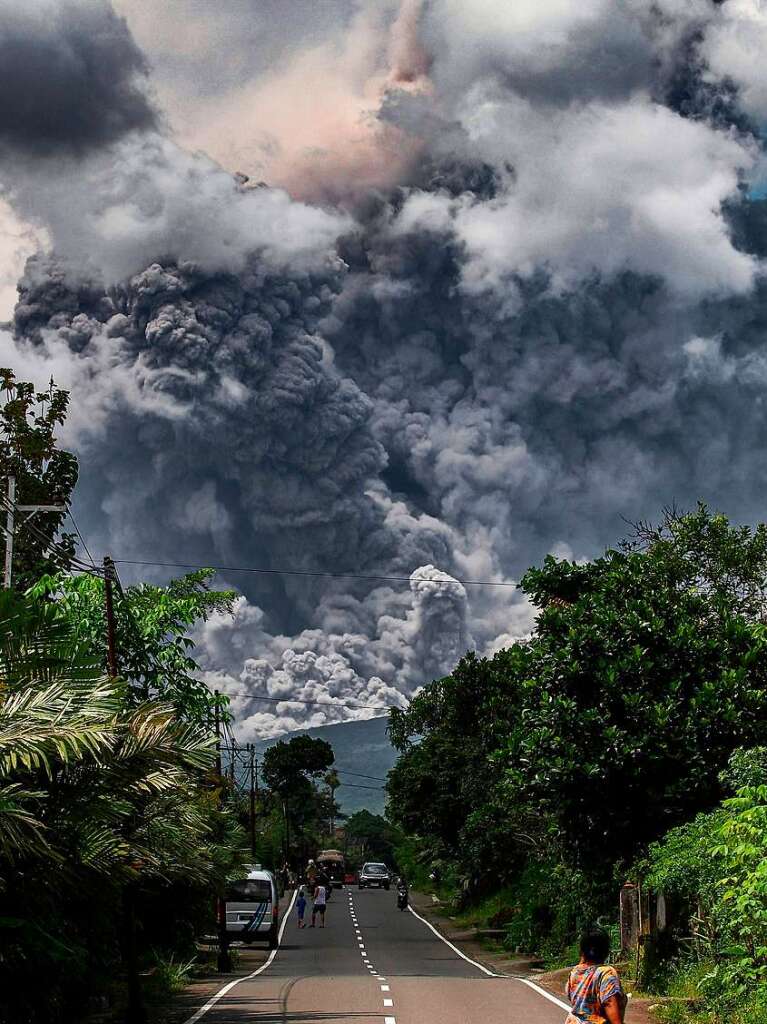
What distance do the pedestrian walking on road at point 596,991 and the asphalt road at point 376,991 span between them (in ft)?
30.7

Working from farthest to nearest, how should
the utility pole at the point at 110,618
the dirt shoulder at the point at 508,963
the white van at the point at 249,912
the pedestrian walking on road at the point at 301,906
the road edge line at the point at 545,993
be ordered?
the pedestrian walking on road at the point at 301,906, the white van at the point at 249,912, the utility pole at the point at 110,618, the road edge line at the point at 545,993, the dirt shoulder at the point at 508,963

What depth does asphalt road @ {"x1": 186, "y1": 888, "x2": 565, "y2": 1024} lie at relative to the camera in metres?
18.7

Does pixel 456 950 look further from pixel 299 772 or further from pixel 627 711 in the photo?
pixel 299 772

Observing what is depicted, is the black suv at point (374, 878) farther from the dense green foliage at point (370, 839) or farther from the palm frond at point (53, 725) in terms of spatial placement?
the palm frond at point (53, 725)

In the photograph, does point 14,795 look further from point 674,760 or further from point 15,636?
point 674,760

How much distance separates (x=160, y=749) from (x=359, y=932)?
122 feet

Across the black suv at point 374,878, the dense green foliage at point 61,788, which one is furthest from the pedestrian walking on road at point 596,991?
the black suv at point 374,878

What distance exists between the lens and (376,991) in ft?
75.4

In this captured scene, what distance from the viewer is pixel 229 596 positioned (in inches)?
1211

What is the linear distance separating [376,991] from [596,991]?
48.8 feet

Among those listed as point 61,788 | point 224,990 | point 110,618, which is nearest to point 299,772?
point 224,990

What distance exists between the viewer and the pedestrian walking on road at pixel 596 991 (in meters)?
9.12

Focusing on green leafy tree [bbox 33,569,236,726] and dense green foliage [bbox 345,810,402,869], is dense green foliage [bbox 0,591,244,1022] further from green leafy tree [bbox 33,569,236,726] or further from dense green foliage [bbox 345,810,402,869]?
dense green foliage [bbox 345,810,402,869]

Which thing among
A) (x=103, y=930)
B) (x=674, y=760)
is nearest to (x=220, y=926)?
(x=674, y=760)
